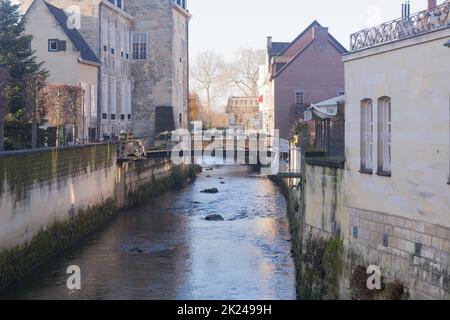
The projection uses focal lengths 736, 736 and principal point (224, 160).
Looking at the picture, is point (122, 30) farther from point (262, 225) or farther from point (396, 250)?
point (396, 250)

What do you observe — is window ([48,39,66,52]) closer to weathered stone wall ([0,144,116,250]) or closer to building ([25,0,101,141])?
building ([25,0,101,141])

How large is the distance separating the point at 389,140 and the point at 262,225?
16.3 metres

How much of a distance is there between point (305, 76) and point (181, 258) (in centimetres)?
3188

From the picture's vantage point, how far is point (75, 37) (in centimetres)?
3969

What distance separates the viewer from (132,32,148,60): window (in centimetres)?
5172

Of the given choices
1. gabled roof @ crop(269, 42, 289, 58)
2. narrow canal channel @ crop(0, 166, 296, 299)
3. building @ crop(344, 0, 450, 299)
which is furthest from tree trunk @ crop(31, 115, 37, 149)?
gabled roof @ crop(269, 42, 289, 58)

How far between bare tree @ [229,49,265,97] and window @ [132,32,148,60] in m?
47.2

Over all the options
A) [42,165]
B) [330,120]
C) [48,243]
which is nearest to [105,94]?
[42,165]

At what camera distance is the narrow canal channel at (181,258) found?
57.6 feet

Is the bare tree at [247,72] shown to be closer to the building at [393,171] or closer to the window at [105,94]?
the window at [105,94]

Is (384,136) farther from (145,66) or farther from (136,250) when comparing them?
(145,66)

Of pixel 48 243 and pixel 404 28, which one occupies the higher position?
pixel 404 28

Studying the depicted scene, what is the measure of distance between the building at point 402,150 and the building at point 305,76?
35.5 meters

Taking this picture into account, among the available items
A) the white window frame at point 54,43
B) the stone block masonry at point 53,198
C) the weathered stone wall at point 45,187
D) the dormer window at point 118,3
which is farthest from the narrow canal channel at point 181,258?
the dormer window at point 118,3
